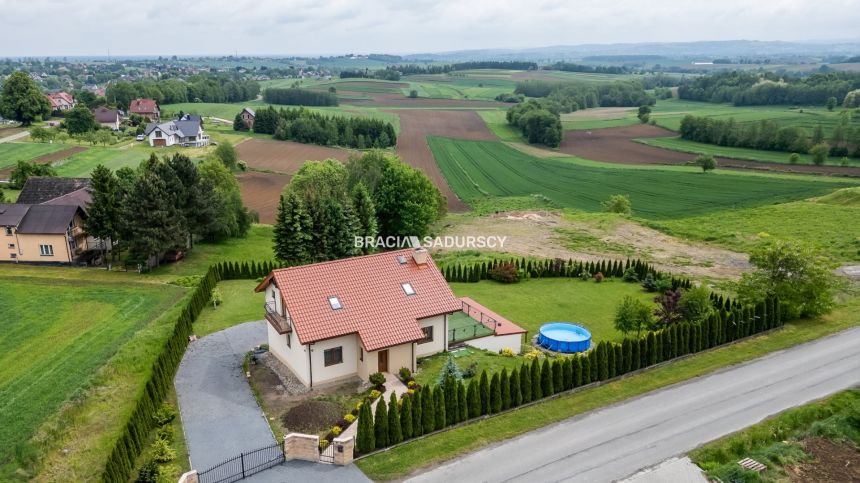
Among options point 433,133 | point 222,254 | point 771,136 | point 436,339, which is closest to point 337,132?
point 433,133

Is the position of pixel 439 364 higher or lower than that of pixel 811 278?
lower

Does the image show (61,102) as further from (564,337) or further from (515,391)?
(515,391)

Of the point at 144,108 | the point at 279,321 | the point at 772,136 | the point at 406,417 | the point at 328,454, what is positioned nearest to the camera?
the point at 328,454

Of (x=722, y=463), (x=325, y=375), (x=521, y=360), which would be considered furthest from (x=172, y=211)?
(x=722, y=463)

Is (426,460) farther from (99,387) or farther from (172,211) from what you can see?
(172,211)

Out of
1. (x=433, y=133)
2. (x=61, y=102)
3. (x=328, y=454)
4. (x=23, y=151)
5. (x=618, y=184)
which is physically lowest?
(x=618, y=184)

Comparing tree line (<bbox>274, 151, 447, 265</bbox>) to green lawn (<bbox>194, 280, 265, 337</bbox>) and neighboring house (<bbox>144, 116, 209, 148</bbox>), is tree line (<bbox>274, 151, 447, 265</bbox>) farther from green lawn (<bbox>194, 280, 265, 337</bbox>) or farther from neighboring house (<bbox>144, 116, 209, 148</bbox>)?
neighboring house (<bbox>144, 116, 209, 148</bbox>)

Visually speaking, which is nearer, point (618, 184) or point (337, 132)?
point (618, 184)

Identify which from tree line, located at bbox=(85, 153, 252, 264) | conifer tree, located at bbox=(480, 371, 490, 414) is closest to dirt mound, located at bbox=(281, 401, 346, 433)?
conifer tree, located at bbox=(480, 371, 490, 414)
